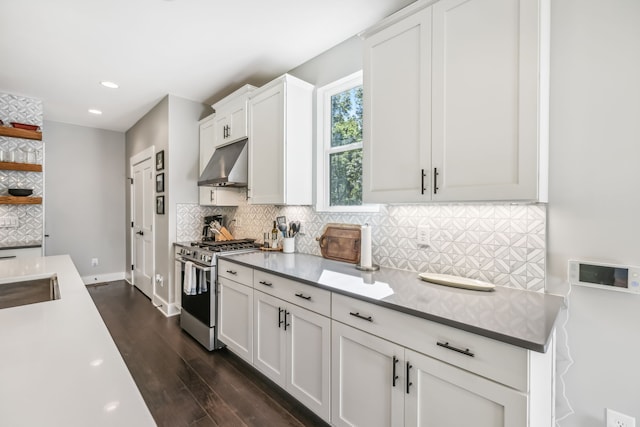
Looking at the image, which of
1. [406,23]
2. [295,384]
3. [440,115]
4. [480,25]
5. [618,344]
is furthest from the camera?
[295,384]

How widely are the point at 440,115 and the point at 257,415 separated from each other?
6.98 feet

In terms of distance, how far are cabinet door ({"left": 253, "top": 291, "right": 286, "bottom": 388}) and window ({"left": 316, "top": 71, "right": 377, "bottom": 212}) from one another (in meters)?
0.96

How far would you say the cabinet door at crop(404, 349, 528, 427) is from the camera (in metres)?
1.03

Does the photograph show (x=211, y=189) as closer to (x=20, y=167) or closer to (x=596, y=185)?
(x=20, y=167)

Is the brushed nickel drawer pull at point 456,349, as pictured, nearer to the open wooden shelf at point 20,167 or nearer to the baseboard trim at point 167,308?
the baseboard trim at point 167,308

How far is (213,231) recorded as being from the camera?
358cm

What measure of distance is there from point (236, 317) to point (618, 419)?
2316mm

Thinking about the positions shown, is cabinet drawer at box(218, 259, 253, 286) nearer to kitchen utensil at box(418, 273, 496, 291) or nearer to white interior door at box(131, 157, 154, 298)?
kitchen utensil at box(418, 273, 496, 291)

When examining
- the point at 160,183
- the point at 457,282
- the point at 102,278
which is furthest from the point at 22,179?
the point at 457,282

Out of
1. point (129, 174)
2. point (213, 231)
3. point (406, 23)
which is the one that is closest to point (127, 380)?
point (406, 23)

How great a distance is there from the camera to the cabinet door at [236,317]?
2.30 metres

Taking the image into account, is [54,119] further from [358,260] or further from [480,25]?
[480,25]

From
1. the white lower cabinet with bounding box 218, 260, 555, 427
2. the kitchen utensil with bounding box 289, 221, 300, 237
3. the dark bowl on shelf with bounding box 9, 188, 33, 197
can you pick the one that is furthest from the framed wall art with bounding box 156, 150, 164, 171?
the white lower cabinet with bounding box 218, 260, 555, 427

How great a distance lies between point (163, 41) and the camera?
248 centimetres
